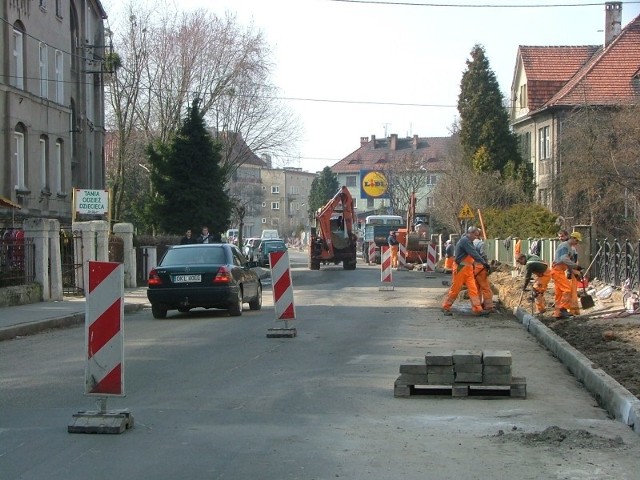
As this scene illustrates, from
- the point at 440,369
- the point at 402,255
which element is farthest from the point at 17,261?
the point at 402,255

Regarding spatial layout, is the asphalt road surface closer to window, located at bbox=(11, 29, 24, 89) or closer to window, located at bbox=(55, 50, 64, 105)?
window, located at bbox=(11, 29, 24, 89)

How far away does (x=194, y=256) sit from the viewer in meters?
19.2

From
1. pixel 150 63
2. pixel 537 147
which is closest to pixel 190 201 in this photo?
pixel 150 63

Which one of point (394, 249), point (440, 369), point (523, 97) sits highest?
point (523, 97)

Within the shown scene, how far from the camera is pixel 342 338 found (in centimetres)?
1541

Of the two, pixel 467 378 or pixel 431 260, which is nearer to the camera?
pixel 467 378

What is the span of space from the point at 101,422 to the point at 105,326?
78cm

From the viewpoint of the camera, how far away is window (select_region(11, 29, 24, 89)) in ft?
108

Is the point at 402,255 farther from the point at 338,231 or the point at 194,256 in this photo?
the point at 194,256

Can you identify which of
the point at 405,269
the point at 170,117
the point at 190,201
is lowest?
the point at 405,269

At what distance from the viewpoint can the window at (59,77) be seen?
3759cm

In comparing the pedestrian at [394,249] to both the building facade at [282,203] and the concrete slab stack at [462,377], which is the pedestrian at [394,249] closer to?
the concrete slab stack at [462,377]

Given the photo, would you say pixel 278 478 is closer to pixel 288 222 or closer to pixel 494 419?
pixel 494 419

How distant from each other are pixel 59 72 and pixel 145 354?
2697 cm
